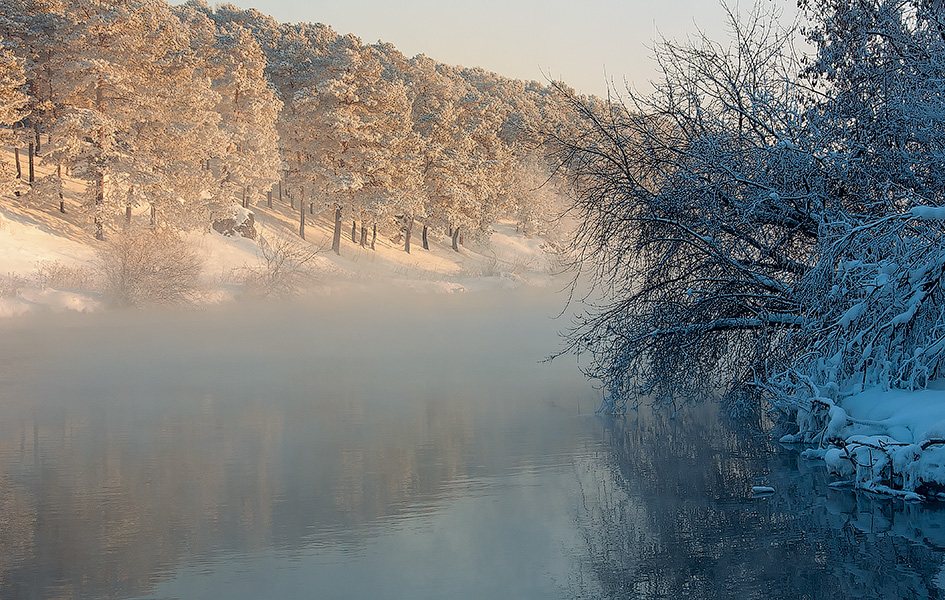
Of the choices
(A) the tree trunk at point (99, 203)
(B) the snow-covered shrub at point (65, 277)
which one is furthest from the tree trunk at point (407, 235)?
(B) the snow-covered shrub at point (65, 277)

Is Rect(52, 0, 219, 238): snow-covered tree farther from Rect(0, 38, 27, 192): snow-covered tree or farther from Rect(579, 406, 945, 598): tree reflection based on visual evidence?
Rect(579, 406, 945, 598): tree reflection

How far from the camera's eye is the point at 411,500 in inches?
391

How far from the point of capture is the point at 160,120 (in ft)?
126

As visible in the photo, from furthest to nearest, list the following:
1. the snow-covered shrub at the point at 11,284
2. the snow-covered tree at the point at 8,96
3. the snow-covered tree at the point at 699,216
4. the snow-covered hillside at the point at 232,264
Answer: the snow-covered tree at the point at 8,96
the snow-covered hillside at the point at 232,264
the snow-covered shrub at the point at 11,284
the snow-covered tree at the point at 699,216

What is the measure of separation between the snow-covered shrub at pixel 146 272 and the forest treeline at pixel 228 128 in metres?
5.44

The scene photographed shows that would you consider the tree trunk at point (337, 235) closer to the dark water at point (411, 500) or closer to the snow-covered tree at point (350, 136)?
the snow-covered tree at point (350, 136)

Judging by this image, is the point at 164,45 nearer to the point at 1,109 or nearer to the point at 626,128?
the point at 1,109

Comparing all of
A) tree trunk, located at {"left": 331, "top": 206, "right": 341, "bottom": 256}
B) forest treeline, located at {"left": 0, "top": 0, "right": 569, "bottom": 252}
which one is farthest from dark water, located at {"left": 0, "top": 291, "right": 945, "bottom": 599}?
tree trunk, located at {"left": 331, "top": 206, "right": 341, "bottom": 256}

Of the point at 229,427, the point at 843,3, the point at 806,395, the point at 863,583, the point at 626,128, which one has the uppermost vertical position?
the point at 843,3

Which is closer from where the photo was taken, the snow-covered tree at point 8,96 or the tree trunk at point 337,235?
the snow-covered tree at point 8,96

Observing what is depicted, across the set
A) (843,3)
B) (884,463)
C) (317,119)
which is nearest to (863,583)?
(884,463)

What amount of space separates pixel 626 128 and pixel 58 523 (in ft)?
27.3

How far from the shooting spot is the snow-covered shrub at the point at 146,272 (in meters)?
30.2

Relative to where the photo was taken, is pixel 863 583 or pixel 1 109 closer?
pixel 863 583
